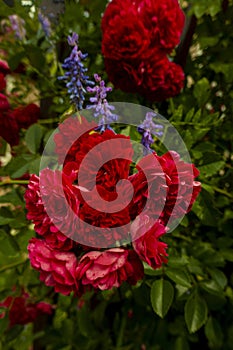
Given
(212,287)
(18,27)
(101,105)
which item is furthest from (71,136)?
(18,27)

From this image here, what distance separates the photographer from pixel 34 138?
728 millimetres

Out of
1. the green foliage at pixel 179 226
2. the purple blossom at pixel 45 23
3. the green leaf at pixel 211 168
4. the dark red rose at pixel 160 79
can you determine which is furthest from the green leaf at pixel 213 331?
the purple blossom at pixel 45 23

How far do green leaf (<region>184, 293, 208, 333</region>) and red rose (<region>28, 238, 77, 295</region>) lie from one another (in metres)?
0.31

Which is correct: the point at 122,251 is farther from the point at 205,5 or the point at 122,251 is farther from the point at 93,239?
the point at 205,5

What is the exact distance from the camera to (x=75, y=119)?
472mm

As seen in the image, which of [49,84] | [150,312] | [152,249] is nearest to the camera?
[152,249]

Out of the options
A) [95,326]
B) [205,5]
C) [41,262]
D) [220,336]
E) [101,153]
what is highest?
[205,5]

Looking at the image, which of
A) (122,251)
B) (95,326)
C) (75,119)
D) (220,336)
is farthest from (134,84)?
(95,326)

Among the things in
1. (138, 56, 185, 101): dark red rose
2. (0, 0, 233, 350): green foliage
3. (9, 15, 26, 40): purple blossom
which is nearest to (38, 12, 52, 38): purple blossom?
(0, 0, 233, 350): green foliage

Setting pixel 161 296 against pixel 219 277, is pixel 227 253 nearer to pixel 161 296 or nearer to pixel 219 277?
pixel 219 277

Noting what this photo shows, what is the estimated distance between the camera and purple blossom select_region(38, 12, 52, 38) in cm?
74

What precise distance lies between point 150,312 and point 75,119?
666 mm

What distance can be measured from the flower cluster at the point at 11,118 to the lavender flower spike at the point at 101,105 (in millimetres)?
283

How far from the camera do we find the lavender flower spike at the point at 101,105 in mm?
443
